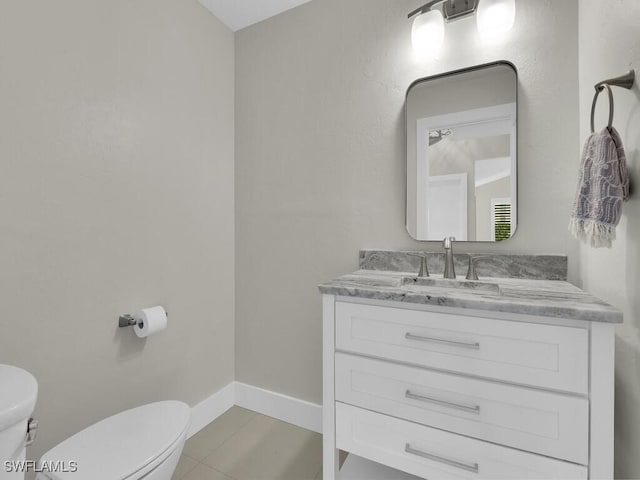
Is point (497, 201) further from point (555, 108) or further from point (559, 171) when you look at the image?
point (555, 108)

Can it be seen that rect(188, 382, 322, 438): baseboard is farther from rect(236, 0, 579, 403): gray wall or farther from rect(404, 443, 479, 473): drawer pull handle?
rect(404, 443, 479, 473): drawer pull handle

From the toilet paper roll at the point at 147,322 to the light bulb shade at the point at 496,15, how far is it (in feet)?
6.42

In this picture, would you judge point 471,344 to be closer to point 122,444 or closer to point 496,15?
point 122,444

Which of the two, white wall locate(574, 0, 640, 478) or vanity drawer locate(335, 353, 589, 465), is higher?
white wall locate(574, 0, 640, 478)

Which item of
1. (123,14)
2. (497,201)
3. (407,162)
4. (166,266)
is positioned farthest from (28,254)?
(497,201)

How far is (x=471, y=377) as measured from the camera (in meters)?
0.99

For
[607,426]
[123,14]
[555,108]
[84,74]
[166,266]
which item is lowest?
[607,426]

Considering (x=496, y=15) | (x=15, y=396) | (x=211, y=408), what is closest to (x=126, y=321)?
(x=15, y=396)

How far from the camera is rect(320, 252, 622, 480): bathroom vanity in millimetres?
861

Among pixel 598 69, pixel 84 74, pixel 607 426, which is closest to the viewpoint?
pixel 607 426

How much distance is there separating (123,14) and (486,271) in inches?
79.7

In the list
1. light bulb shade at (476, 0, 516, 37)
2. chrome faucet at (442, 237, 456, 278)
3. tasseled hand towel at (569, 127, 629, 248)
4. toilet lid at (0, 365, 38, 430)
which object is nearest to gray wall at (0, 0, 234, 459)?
toilet lid at (0, 365, 38, 430)

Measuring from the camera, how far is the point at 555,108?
1.32 m

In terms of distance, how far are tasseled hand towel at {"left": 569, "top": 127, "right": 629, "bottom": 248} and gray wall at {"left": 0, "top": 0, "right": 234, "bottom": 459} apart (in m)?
1.77
